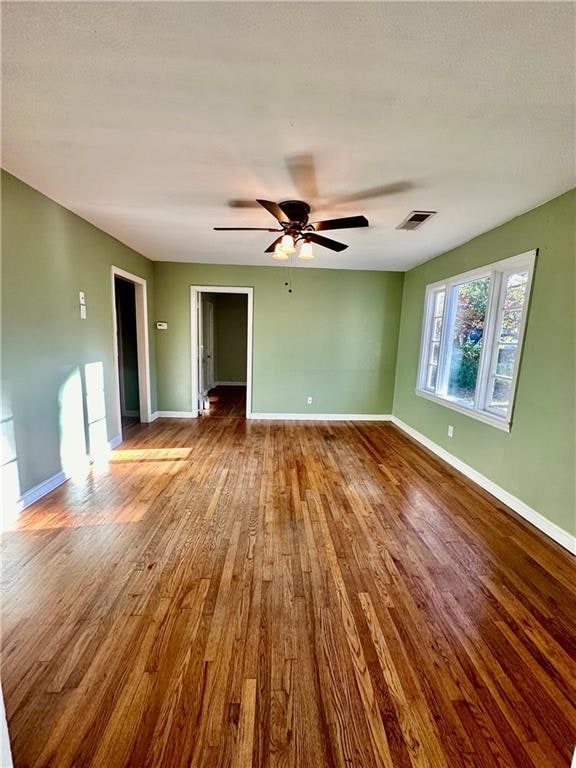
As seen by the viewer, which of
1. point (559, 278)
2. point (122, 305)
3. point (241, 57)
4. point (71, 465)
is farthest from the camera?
point (122, 305)

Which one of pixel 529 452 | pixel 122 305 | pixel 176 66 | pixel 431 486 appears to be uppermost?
pixel 176 66

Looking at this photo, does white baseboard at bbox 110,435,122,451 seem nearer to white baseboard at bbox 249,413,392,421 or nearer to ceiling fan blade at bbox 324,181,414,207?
white baseboard at bbox 249,413,392,421

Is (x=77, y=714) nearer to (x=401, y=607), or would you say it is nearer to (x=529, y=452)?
(x=401, y=607)

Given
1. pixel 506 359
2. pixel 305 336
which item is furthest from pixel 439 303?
pixel 305 336

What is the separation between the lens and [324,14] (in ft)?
3.54

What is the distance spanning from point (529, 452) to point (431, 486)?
2.91 ft

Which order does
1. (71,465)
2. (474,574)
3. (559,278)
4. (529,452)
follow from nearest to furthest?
(474,574)
(559,278)
(529,452)
(71,465)

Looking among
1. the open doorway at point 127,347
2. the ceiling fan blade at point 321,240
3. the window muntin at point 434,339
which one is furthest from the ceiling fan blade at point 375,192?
the open doorway at point 127,347

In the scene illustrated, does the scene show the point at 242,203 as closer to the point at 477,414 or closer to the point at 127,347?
the point at 477,414

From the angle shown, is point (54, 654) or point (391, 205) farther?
point (391, 205)

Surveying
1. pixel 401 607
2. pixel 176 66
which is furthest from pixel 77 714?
pixel 176 66

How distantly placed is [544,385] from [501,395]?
1.97 feet

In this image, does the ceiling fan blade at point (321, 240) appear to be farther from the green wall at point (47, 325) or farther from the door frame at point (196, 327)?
the door frame at point (196, 327)

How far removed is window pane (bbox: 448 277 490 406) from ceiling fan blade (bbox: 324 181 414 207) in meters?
1.53
